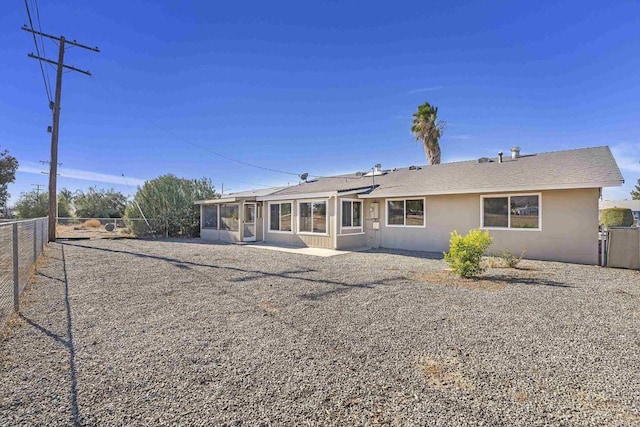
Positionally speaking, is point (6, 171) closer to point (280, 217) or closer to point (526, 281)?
point (280, 217)

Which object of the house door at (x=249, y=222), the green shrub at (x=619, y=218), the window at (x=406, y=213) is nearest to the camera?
the window at (x=406, y=213)

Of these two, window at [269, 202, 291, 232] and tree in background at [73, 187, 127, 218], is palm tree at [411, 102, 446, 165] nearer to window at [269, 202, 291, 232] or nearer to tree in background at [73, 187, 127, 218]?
window at [269, 202, 291, 232]

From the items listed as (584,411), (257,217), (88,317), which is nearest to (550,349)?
(584,411)

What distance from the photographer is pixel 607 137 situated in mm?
15852

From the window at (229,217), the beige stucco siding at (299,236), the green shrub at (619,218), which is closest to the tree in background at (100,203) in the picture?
the window at (229,217)

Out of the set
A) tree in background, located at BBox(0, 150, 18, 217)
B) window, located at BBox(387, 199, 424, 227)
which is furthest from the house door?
tree in background, located at BBox(0, 150, 18, 217)

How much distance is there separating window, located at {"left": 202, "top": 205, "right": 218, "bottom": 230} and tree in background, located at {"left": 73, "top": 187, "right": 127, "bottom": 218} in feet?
51.7

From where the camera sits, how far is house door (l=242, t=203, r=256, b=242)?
1638cm

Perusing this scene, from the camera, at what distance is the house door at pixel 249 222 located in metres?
16.4

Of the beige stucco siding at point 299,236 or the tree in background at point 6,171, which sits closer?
the beige stucco siding at point 299,236

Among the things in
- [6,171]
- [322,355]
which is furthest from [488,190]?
[6,171]

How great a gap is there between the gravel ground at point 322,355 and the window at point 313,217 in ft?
22.8

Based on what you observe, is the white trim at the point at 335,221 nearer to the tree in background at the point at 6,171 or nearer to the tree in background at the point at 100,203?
the tree in background at the point at 100,203

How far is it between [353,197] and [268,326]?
9.91 meters
